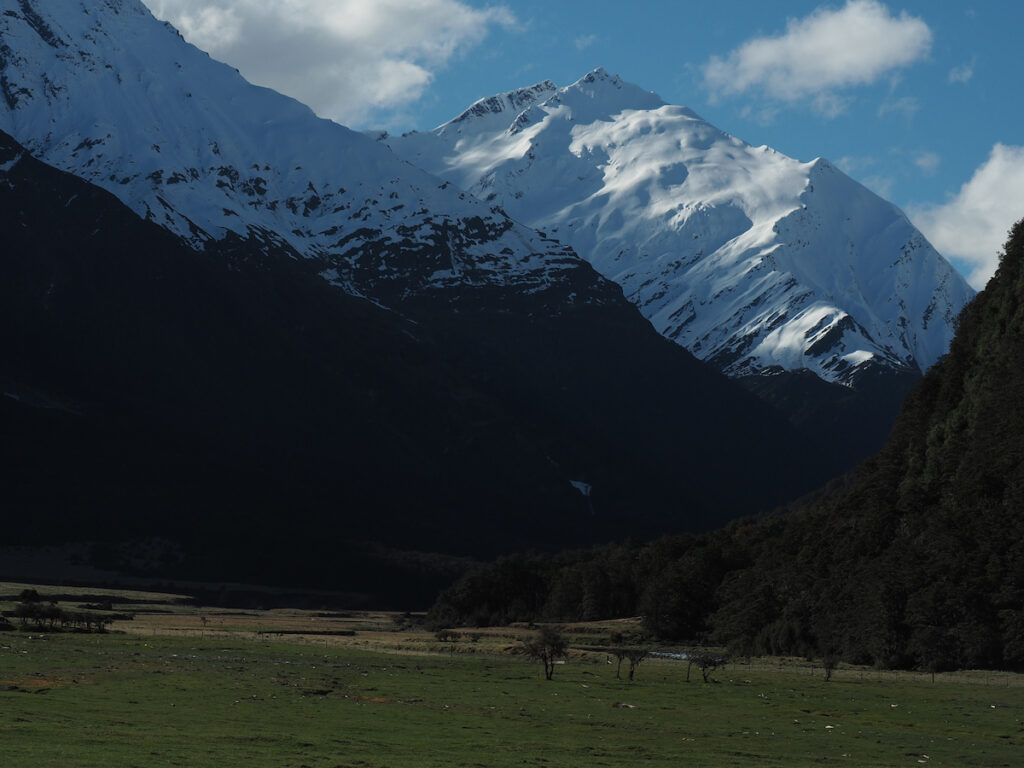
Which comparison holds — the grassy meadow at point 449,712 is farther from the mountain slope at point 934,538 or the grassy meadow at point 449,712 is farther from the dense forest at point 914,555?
the dense forest at point 914,555

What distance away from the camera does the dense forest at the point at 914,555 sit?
134 meters

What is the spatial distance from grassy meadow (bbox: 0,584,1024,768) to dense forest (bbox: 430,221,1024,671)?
382 inches

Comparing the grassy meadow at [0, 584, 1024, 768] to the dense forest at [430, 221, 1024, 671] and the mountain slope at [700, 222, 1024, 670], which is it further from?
the dense forest at [430, 221, 1024, 671]

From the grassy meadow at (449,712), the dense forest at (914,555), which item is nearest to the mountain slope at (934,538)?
the dense forest at (914,555)

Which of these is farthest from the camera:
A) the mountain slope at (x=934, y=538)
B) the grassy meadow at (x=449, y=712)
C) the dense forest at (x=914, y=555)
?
the dense forest at (x=914, y=555)

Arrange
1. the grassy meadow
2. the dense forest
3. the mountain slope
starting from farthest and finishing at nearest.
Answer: the dense forest, the mountain slope, the grassy meadow

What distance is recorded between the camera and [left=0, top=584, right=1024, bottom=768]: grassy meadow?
61.5 meters

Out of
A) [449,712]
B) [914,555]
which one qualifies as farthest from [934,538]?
[449,712]

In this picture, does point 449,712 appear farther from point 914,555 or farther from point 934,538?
point 934,538

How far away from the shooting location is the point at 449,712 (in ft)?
262

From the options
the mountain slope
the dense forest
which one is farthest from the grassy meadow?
the dense forest

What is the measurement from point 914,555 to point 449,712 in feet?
254

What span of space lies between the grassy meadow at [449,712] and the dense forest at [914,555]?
9697 millimetres

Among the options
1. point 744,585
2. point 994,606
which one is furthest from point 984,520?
point 744,585
